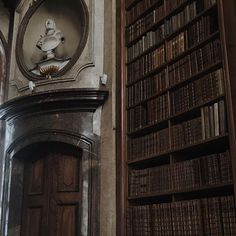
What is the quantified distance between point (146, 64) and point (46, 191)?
1704mm

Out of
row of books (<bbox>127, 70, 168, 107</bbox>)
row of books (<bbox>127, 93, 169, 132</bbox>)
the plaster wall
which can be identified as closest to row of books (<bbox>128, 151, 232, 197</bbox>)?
row of books (<bbox>127, 93, 169, 132</bbox>)

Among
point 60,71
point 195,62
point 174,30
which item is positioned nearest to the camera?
point 195,62

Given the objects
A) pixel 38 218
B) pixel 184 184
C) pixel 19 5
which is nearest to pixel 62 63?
pixel 19 5

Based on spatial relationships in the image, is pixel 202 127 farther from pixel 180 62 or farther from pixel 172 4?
pixel 172 4

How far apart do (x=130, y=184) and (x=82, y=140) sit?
749 mm

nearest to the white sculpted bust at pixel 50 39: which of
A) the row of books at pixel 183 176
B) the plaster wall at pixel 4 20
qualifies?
the plaster wall at pixel 4 20

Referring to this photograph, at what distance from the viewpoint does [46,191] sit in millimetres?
4164

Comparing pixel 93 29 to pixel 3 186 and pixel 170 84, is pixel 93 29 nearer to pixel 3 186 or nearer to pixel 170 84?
pixel 170 84

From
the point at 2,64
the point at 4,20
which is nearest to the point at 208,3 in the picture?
the point at 2,64

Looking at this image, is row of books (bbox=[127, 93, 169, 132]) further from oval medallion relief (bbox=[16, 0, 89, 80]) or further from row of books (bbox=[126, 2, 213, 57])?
oval medallion relief (bbox=[16, 0, 89, 80])

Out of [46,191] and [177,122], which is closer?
[177,122]

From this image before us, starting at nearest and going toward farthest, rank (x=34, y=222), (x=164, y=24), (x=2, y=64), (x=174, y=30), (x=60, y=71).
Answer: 1. (x=174, y=30)
2. (x=164, y=24)
3. (x=34, y=222)
4. (x=60, y=71)
5. (x=2, y=64)

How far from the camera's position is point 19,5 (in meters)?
5.28

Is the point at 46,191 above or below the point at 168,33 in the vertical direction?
below
